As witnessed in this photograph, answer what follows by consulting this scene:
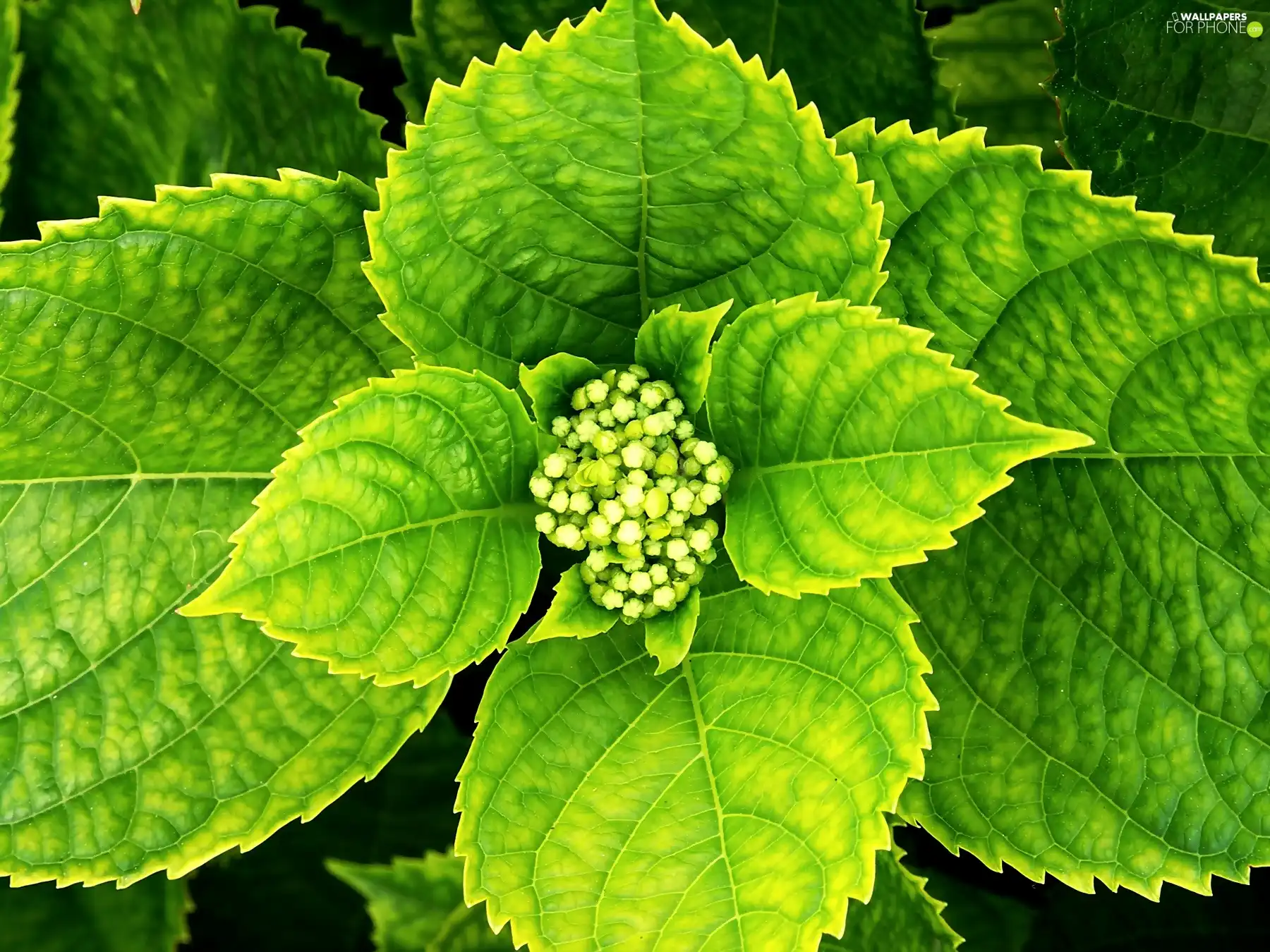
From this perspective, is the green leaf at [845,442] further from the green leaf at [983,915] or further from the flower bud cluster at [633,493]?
the green leaf at [983,915]

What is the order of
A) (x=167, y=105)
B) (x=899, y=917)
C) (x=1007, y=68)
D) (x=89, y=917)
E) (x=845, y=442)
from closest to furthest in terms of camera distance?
(x=845, y=442)
(x=899, y=917)
(x=167, y=105)
(x=1007, y=68)
(x=89, y=917)

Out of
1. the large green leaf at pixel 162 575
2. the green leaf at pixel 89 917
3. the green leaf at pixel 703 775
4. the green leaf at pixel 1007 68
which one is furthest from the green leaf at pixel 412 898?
the green leaf at pixel 1007 68

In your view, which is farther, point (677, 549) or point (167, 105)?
point (167, 105)

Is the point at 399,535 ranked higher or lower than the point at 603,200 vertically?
lower

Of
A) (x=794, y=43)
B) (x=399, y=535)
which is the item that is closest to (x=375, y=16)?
(x=794, y=43)

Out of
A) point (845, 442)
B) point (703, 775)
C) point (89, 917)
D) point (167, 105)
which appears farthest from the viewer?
point (89, 917)

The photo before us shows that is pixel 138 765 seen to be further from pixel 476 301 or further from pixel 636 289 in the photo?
pixel 636 289

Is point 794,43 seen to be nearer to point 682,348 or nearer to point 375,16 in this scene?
point 682,348
